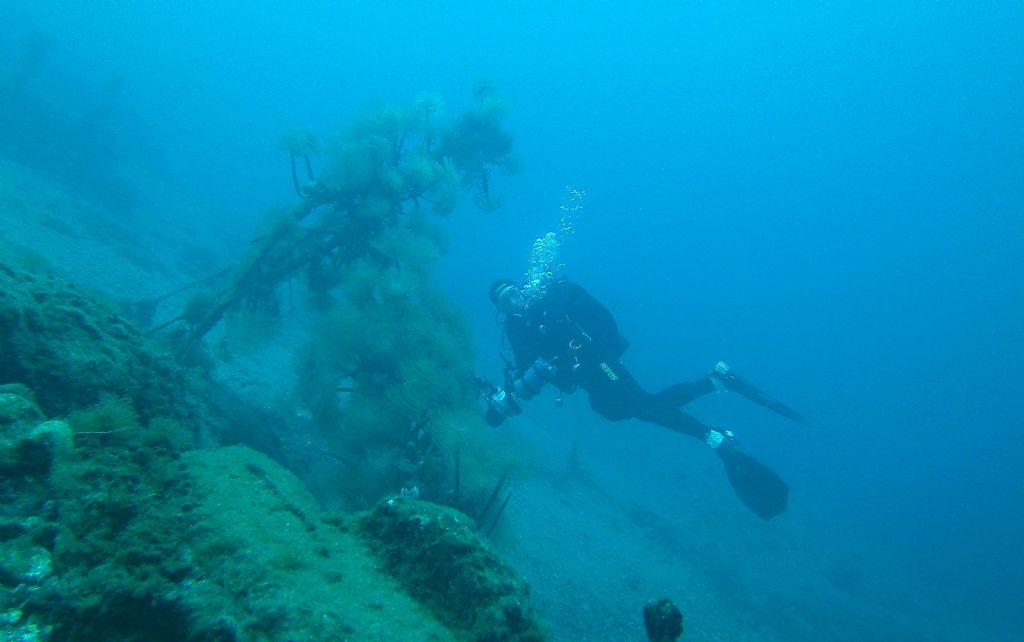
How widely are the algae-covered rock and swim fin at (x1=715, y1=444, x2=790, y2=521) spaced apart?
8.17 metres

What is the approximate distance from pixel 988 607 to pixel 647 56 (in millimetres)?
166594

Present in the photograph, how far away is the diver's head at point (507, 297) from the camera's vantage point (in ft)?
34.8

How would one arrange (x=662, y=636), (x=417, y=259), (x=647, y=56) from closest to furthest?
(x=662, y=636), (x=417, y=259), (x=647, y=56)

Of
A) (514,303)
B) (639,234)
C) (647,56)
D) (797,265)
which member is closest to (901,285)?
(797,265)

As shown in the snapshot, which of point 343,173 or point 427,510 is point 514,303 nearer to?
point 343,173

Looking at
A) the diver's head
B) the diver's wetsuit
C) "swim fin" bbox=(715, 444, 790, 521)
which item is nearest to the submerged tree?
the diver's head

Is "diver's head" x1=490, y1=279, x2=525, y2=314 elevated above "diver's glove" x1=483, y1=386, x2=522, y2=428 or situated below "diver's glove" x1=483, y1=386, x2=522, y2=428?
above

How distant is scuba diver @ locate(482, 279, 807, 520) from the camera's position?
31.8ft

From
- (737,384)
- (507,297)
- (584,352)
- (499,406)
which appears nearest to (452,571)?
(499,406)

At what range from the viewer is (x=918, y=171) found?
440 feet

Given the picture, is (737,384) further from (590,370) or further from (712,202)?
(712,202)

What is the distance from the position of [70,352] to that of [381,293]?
4.14m

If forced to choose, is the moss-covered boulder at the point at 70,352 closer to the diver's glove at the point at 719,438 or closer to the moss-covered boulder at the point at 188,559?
the moss-covered boulder at the point at 188,559

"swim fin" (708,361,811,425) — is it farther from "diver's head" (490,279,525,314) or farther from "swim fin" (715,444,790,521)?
"diver's head" (490,279,525,314)
